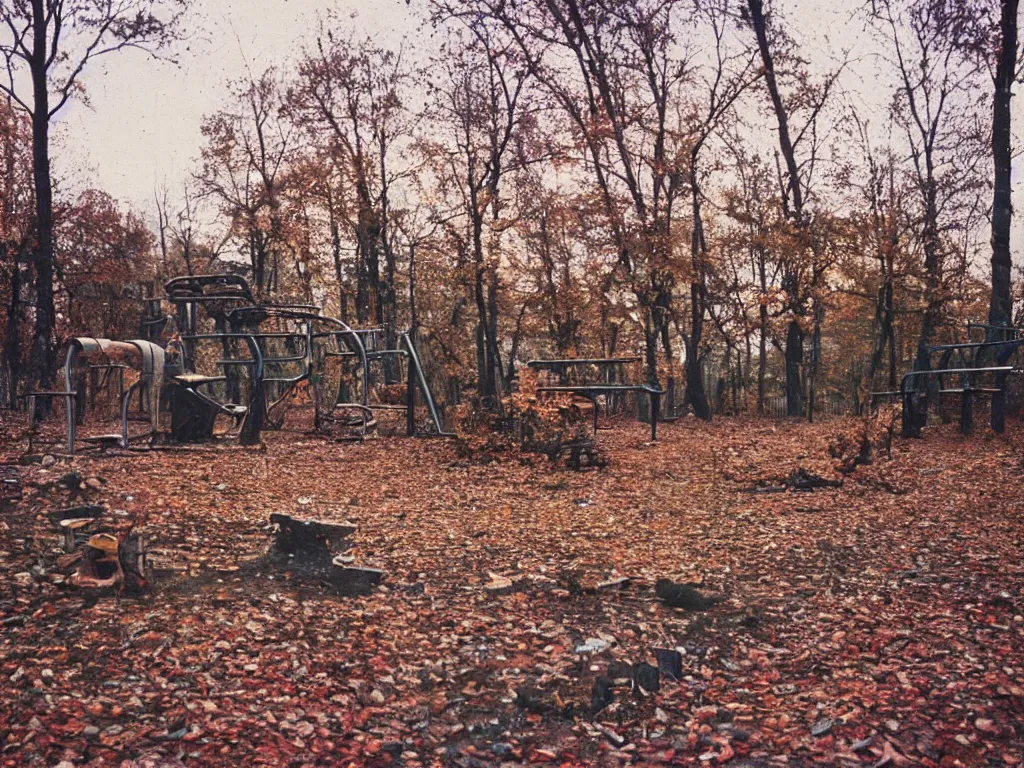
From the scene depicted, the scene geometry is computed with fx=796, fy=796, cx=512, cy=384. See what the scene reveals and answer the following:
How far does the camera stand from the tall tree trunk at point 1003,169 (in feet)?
38.2

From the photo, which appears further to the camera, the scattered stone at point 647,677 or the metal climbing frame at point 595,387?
the metal climbing frame at point 595,387

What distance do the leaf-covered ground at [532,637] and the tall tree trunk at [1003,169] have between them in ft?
18.6

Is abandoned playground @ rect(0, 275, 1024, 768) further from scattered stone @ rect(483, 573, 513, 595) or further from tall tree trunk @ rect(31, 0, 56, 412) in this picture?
tall tree trunk @ rect(31, 0, 56, 412)

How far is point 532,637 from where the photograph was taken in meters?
3.95

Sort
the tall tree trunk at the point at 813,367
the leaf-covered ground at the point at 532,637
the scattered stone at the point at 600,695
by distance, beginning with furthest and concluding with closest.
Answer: the tall tree trunk at the point at 813,367 → the scattered stone at the point at 600,695 → the leaf-covered ground at the point at 532,637

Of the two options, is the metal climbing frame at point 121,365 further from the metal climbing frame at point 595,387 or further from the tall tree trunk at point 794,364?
the tall tree trunk at point 794,364

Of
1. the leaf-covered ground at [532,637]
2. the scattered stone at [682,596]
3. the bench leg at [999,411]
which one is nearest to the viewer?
the leaf-covered ground at [532,637]

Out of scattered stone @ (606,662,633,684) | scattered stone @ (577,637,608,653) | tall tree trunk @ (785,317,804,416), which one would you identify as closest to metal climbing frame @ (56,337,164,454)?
scattered stone @ (577,637,608,653)

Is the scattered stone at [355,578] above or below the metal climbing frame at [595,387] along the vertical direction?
below

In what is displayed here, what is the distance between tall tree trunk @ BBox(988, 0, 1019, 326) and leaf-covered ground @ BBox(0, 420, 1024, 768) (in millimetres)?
5682

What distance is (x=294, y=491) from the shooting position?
776 centimetres

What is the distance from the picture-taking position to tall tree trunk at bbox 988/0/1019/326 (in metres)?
11.6

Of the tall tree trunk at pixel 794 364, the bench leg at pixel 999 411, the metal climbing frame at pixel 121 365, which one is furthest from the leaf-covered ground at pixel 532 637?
the tall tree trunk at pixel 794 364

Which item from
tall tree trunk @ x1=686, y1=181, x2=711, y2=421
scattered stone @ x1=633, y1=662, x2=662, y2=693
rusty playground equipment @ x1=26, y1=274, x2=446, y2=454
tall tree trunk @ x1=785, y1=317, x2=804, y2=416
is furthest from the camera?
tall tree trunk @ x1=785, y1=317, x2=804, y2=416
